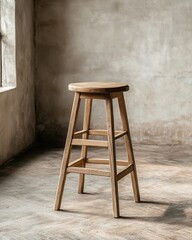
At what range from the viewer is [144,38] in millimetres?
7176

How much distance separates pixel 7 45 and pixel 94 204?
272 centimetres

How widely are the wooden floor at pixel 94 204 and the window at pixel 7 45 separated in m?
1.01

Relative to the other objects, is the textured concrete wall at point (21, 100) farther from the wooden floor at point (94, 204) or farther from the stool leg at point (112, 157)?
the stool leg at point (112, 157)

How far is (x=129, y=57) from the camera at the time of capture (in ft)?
23.8

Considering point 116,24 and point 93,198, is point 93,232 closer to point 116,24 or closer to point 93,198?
point 93,198

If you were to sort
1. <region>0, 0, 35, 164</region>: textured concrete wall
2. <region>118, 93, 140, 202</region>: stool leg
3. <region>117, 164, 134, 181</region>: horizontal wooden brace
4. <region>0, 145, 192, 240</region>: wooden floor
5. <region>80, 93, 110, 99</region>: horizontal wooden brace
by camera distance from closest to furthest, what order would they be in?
1. <region>0, 145, 192, 240</region>: wooden floor
2. <region>80, 93, 110, 99</region>: horizontal wooden brace
3. <region>117, 164, 134, 181</region>: horizontal wooden brace
4. <region>118, 93, 140, 202</region>: stool leg
5. <region>0, 0, 35, 164</region>: textured concrete wall

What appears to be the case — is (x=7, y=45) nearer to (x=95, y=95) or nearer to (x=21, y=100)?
(x=21, y=100)

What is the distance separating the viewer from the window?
21.6 ft

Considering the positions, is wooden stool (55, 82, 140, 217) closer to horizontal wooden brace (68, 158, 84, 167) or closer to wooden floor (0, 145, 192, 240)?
horizontal wooden brace (68, 158, 84, 167)

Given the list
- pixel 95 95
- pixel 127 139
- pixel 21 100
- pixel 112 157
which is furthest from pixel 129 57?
pixel 112 157

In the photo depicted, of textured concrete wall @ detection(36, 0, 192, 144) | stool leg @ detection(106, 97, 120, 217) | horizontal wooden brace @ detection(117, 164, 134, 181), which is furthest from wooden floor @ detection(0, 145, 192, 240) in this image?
textured concrete wall @ detection(36, 0, 192, 144)

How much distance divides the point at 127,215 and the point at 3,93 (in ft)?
8.10

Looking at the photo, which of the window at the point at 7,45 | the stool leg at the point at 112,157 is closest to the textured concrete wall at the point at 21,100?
the window at the point at 7,45

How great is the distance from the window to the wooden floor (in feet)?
3.30
